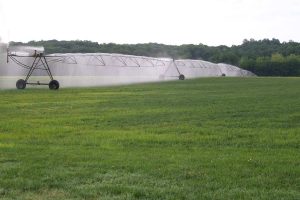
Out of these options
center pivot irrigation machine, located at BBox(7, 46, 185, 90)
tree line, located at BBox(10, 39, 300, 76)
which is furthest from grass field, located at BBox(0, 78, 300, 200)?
tree line, located at BBox(10, 39, 300, 76)

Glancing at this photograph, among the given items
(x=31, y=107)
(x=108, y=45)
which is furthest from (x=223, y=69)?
(x=31, y=107)

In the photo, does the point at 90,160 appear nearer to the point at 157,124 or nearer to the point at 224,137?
the point at 224,137

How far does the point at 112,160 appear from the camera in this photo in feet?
31.4

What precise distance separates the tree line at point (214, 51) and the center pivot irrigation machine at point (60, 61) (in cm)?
3342

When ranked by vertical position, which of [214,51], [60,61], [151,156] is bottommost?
[151,156]

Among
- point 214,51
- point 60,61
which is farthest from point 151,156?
point 214,51

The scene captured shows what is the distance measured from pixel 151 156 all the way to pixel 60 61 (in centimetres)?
4472

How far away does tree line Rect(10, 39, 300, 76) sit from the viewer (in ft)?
388

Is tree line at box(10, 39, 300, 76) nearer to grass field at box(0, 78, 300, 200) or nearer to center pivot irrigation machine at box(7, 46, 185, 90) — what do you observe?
center pivot irrigation machine at box(7, 46, 185, 90)

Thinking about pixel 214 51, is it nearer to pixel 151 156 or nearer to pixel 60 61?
pixel 60 61

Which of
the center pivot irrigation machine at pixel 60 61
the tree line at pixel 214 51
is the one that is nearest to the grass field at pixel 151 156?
the center pivot irrigation machine at pixel 60 61

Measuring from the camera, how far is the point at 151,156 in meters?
10.0

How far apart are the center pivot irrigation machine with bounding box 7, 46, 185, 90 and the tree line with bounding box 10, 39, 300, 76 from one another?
33419 millimetres

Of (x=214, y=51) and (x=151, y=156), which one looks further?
(x=214, y=51)
